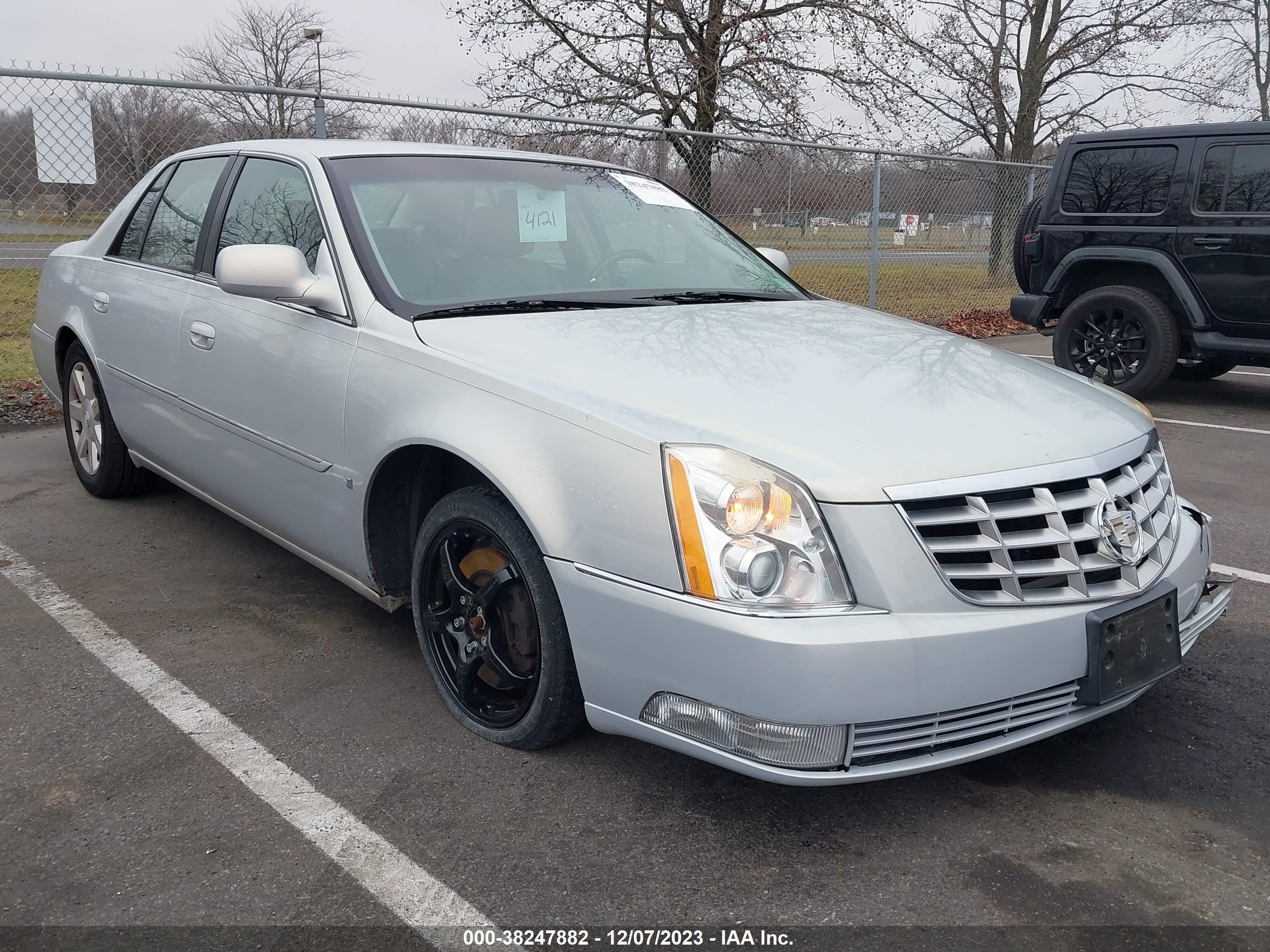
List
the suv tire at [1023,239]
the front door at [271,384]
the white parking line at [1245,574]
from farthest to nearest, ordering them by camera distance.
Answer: the suv tire at [1023,239]
the white parking line at [1245,574]
the front door at [271,384]

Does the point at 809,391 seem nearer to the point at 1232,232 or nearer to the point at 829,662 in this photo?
the point at 829,662

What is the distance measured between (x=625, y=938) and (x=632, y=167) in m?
3.80

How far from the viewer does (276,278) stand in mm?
3098

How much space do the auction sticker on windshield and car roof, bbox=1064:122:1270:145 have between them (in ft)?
16.5

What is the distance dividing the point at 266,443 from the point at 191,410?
612 mm

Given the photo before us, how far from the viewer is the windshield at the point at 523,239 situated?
127 inches

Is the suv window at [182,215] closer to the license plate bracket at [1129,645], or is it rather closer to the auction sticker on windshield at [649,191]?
the auction sticker on windshield at [649,191]

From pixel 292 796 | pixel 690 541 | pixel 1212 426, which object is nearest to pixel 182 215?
pixel 292 796

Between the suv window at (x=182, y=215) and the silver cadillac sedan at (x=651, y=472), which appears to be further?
the suv window at (x=182, y=215)

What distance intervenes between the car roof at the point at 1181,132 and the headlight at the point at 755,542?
22.0 ft

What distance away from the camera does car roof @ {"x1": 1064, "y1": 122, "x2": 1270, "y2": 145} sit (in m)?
7.31

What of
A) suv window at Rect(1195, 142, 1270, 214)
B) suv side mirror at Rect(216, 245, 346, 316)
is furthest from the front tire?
suv window at Rect(1195, 142, 1270, 214)

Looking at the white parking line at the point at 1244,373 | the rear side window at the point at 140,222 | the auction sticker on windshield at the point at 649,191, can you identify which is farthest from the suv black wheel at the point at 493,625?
the white parking line at the point at 1244,373

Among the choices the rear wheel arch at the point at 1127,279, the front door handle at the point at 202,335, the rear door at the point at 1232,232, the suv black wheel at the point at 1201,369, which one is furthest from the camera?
the suv black wheel at the point at 1201,369
